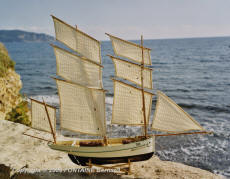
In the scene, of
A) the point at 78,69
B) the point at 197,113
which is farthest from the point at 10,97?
the point at 197,113

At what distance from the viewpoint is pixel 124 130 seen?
21.2m

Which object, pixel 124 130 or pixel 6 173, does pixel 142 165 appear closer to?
pixel 6 173

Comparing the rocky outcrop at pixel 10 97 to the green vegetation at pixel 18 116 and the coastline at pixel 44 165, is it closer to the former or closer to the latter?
the green vegetation at pixel 18 116

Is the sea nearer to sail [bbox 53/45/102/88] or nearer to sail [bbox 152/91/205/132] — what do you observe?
sail [bbox 152/91/205/132]

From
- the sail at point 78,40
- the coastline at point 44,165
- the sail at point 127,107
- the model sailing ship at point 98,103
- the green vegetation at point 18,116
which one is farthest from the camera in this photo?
the green vegetation at point 18,116

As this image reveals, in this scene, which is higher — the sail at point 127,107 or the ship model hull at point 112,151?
the sail at point 127,107

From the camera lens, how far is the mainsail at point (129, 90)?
10.9 meters

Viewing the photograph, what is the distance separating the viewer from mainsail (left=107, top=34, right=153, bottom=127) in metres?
10.9

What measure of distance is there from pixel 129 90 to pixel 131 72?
1086 mm

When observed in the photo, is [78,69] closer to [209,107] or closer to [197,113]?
[197,113]

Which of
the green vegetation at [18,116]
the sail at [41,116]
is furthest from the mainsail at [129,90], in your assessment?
the green vegetation at [18,116]

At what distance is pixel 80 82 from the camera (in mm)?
11305

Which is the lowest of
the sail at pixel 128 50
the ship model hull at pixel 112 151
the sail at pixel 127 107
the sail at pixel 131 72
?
the ship model hull at pixel 112 151

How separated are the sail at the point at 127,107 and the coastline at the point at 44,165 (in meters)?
3.00
